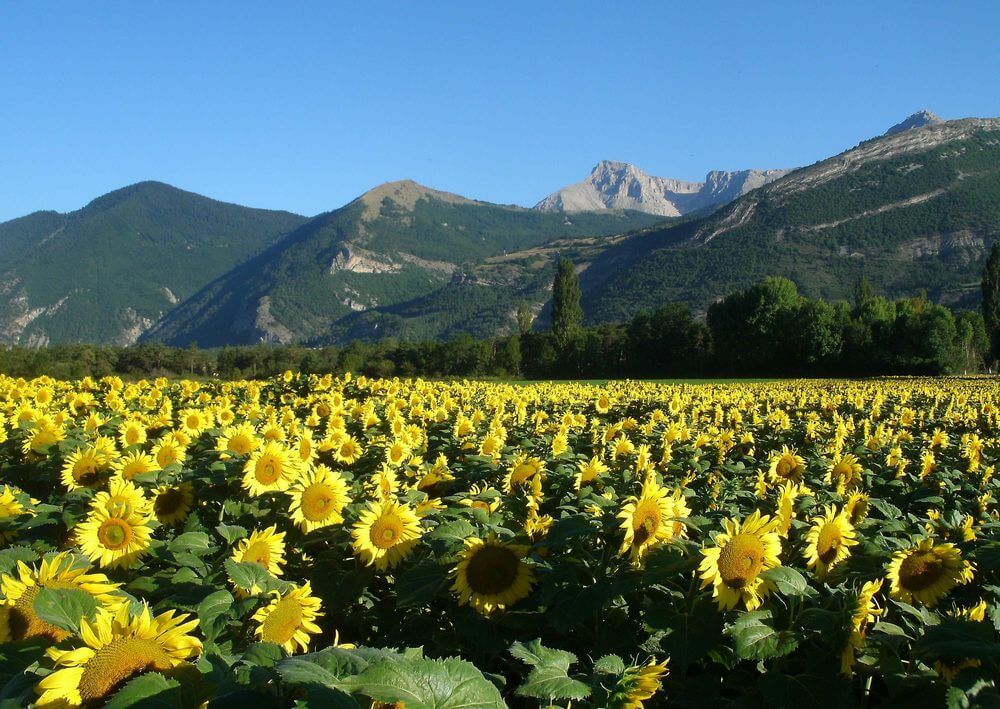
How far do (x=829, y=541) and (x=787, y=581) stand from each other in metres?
0.74

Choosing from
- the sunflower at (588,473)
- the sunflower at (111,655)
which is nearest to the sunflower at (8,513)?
the sunflower at (111,655)

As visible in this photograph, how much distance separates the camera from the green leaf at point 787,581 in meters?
2.36

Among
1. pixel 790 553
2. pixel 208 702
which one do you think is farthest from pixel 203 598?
pixel 790 553

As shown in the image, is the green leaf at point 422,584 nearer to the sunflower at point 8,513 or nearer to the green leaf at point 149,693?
the green leaf at point 149,693

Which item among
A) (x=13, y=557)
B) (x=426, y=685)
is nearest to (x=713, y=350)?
(x=13, y=557)

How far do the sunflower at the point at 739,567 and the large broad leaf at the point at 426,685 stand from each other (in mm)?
1270

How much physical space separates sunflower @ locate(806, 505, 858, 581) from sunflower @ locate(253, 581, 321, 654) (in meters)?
1.97

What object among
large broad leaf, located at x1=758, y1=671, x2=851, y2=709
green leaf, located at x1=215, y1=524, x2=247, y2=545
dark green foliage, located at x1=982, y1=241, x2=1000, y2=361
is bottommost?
large broad leaf, located at x1=758, y1=671, x2=851, y2=709

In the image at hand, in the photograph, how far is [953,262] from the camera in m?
134

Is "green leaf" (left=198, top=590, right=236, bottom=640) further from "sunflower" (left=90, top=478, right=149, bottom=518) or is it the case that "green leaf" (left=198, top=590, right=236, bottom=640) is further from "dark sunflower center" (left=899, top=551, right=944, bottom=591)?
"dark sunflower center" (left=899, top=551, right=944, bottom=591)

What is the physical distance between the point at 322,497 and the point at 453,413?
6663 mm

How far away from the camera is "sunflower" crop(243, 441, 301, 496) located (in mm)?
3988

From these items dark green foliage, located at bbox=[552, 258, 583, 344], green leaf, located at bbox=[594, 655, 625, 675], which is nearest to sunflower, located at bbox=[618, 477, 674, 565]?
green leaf, located at bbox=[594, 655, 625, 675]

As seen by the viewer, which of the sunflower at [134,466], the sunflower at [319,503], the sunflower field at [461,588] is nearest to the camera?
the sunflower field at [461,588]
